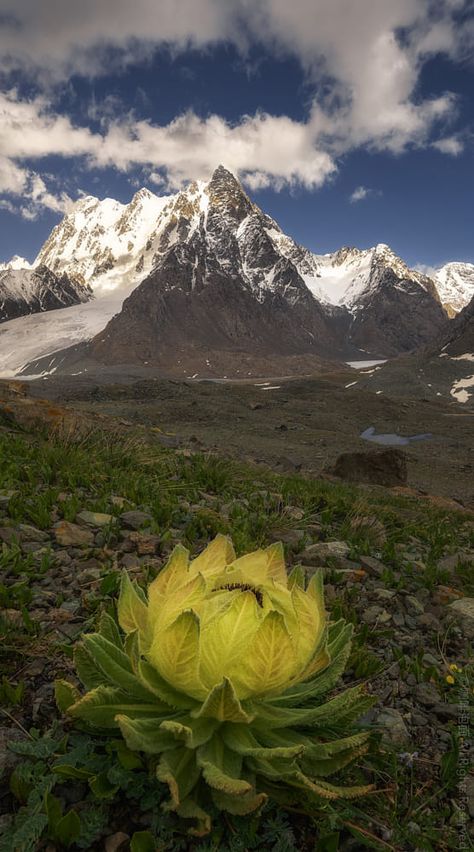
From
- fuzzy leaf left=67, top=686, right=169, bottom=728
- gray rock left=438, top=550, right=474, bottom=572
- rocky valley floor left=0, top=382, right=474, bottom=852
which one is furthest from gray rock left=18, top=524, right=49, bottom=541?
gray rock left=438, top=550, right=474, bottom=572

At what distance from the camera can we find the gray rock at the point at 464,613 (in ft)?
10.8

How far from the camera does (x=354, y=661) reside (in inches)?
98.3

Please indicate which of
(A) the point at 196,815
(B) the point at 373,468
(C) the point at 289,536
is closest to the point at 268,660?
(A) the point at 196,815

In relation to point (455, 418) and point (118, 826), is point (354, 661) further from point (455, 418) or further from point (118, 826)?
point (455, 418)

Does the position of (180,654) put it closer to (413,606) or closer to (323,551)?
(413,606)

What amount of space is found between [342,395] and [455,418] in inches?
406

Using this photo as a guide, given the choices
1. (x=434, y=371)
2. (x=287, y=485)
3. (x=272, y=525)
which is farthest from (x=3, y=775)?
(x=434, y=371)

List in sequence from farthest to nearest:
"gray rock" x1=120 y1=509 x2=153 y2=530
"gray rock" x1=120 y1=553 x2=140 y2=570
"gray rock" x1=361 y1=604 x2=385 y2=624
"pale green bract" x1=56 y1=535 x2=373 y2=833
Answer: "gray rock" x1=120 y1=509 x2=153 y2=530 → "gray rock" x1=120 y1=553 x2=140 y2=570 → "gray rock" x1=361 y1=604 x2=385 y2=624 → "pale green bract" x1=56 y1=535 x2=373 y2=833

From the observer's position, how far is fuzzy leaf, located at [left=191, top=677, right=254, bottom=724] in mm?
1447

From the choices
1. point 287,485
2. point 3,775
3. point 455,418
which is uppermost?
point 3,775

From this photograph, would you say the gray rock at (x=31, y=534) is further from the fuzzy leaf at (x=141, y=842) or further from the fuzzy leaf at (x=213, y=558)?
the fuzzy leaf at (x=141, y=842)

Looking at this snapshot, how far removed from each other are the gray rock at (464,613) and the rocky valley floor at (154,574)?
20 mm

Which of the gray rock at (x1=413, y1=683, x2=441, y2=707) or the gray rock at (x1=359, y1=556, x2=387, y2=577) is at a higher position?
the gray rock at (x1=413, y1=683, x2=441, y2=707)

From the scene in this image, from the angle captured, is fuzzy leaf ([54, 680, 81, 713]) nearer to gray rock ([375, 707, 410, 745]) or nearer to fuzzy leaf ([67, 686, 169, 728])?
fuzzy leaf ([67, 686, 169, 728])
